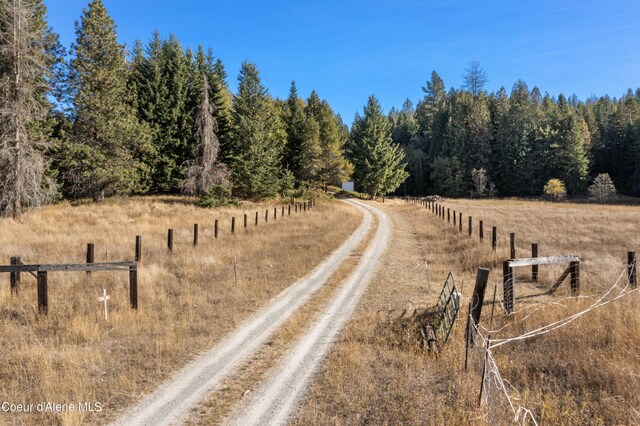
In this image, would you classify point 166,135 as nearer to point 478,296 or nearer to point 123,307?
point 123,307

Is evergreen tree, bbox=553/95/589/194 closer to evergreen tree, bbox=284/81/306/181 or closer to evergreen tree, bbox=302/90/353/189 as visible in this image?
evergreen tree, bbox=302/90/353/189

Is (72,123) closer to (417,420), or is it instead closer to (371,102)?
(417,420)

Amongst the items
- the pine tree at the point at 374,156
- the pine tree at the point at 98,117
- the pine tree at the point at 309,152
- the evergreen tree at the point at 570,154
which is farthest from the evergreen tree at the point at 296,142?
the evergreen tree at the point at 570,154

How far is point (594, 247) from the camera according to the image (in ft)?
52.1

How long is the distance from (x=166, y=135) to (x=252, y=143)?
10.1 meters

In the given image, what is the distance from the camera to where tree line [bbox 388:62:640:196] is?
73000 millimetres

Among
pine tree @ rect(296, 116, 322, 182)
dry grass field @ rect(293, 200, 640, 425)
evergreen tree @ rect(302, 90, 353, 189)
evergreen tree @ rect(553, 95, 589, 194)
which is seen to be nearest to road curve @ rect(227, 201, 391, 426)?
dry grass field @ rect(293, 200, 640, 425)

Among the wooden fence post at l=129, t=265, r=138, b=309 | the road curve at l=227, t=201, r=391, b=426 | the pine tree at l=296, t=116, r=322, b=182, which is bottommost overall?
the road curve at l=227, t=201, r=391, b=426

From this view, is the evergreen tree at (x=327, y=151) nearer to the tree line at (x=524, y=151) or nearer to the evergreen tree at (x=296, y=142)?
the evergreen tree at (x=296, y=142)

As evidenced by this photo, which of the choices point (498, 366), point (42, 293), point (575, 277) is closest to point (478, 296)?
point (498, 366)

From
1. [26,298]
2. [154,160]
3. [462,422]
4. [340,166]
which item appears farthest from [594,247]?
[340,166]

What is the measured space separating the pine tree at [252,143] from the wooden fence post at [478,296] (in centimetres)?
3631

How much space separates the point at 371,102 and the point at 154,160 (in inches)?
1440

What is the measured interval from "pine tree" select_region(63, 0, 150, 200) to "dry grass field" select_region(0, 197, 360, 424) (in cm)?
1256
